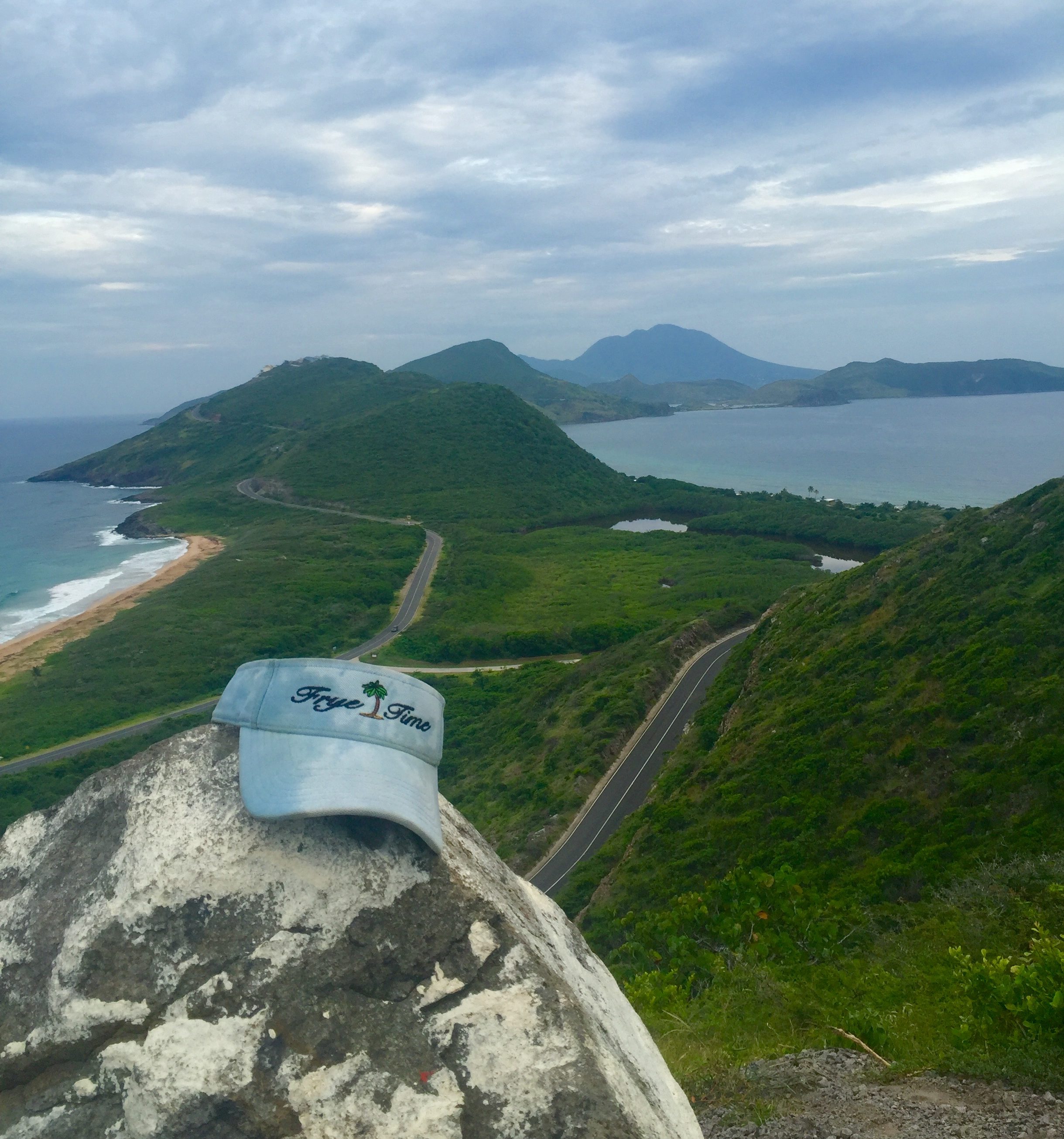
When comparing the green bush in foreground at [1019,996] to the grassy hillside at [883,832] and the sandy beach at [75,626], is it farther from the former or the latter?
the sandy beach at [75,626]

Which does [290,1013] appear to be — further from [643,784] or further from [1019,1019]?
[643,784]

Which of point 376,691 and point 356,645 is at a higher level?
point 376,691

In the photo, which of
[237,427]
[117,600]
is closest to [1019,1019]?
[117,600]

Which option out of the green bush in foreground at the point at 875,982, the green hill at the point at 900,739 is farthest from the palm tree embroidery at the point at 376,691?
the green hill at the point at 900,739

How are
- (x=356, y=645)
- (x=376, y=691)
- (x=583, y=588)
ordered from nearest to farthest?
(x=376, y=691) < (x=356, y=645) < (x=583, y=588)

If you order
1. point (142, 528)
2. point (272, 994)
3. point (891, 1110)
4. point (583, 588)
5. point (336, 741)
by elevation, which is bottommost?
point (583, 588)

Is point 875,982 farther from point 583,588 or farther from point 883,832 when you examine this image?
point 583,588

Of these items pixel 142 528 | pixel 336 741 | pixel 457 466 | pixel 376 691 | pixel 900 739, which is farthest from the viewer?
pixel 457 466

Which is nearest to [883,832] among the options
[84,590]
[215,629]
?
[215,629]
